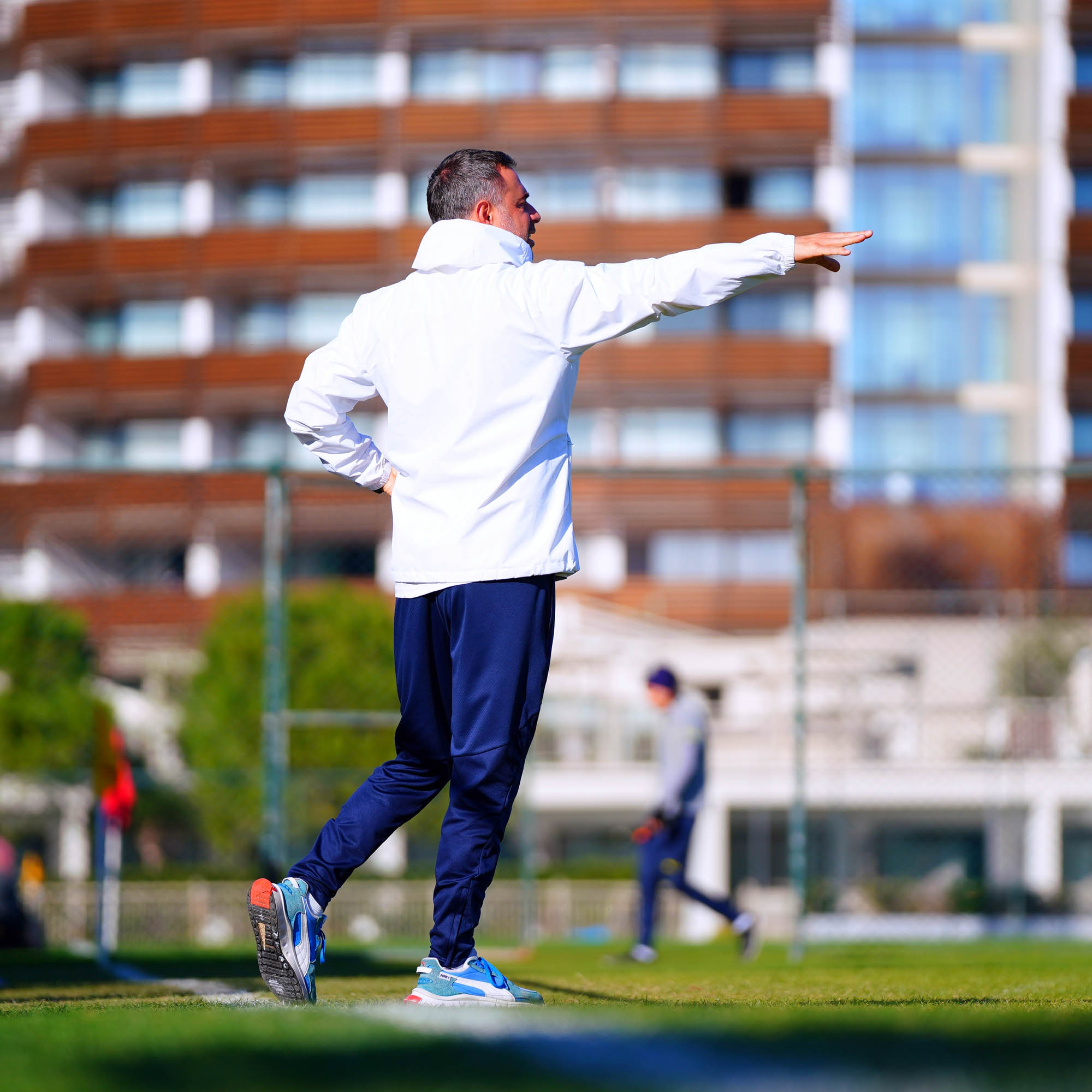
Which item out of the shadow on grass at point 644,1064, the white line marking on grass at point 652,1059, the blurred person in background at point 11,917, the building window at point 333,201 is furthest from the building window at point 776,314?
the shadow on grass at point 644,1064

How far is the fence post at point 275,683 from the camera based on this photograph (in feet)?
29.8

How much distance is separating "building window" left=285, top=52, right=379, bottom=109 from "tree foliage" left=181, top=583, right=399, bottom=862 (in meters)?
15.1

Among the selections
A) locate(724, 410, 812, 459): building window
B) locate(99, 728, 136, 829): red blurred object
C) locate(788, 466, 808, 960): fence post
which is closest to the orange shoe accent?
locate(99, 728, 136, 829): red blurred object

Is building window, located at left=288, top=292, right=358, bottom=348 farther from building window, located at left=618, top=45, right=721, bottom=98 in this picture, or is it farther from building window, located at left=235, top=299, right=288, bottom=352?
building window, located at left=618, top=45, right=721, bottom=98

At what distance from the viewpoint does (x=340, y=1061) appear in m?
2.40

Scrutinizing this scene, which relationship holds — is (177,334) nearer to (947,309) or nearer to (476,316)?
(947,309)

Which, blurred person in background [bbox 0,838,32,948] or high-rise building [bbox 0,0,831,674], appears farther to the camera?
high-rise building [bbox 0,0,831,674]

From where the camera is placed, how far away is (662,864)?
972cm

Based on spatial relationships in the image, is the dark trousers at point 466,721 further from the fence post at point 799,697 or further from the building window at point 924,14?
the building window at point 924,14

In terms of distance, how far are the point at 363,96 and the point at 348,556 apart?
13004 millimetres

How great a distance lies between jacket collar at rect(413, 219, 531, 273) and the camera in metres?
4.23

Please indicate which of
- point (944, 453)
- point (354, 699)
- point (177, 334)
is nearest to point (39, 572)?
point (177, 334)

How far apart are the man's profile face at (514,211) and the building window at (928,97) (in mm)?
47100

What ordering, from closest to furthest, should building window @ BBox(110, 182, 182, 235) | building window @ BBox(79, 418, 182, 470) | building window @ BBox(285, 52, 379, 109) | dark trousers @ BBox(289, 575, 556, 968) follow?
dark trousers @ BBox(289, 575, 556, 968)
building window @ BBox(285, 52, 379, 109)
building window @ BBox(79, 418, 182, 470)
building window @ BBox(110, 182, 182, 235)
